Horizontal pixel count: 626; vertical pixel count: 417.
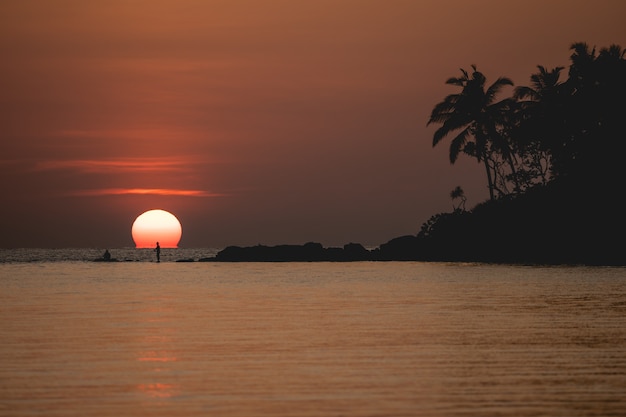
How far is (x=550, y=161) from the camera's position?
60.4 m

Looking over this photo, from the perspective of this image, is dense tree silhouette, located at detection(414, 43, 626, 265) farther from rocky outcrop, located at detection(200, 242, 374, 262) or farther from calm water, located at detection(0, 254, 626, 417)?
calm water, located at detection(0, 254, 626, 417)

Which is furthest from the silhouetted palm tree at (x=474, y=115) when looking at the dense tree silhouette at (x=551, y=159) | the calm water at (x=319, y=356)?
the calm water at (x=319, y=356)

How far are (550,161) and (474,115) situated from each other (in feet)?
19.8

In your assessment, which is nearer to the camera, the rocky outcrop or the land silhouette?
the land silhouette

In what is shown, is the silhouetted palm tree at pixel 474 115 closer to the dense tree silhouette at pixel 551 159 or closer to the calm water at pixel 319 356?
the dense tree silhouette at pixel 551 159

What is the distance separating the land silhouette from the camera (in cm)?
5397

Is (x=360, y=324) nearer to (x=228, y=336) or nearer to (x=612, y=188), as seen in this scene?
(x=228, y=336)

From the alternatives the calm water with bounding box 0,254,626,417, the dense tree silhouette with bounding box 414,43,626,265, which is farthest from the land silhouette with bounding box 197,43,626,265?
the calm water with bounding box 0,254,626,417

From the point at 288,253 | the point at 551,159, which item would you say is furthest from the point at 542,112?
the point at 288,253

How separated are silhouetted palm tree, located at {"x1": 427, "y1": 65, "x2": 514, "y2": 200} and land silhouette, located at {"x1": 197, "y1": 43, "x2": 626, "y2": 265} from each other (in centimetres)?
7

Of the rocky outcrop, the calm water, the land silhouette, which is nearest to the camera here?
the calm water

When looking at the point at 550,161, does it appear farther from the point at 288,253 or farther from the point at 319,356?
the point at 319,356

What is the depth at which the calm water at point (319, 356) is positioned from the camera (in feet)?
31.7

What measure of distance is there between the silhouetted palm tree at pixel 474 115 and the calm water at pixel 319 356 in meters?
34.7
